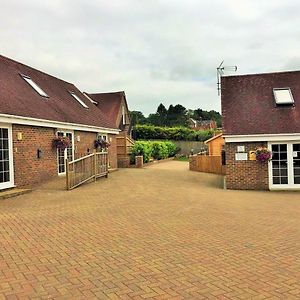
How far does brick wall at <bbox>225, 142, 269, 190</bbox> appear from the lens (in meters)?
17.0

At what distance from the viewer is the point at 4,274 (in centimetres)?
514

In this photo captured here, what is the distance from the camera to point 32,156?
14.6 m

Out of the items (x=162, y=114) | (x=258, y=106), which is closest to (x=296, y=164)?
(x=258, y=106)

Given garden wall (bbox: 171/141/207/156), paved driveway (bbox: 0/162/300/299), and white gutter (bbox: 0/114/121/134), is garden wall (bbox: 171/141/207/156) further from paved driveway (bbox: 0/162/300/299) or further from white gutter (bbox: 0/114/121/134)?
paved driveway (bbox: 0/162/300/299)

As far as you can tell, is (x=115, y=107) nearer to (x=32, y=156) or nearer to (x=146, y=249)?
(x=32, y=156)

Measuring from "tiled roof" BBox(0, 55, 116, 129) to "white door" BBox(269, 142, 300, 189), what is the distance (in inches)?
377

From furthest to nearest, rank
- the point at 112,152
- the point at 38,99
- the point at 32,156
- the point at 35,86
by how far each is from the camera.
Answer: the point at 112,152 → the point at 35,86 → the point at 38,99 → the point at 32,156

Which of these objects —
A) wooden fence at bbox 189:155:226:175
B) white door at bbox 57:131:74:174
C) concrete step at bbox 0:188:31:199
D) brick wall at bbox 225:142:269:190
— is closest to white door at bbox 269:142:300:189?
brick wall at bbox 225:142:269:190

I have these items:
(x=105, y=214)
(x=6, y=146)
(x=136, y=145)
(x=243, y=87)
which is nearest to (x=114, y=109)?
(x=136, y=145)

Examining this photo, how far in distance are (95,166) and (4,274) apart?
39.3 feet

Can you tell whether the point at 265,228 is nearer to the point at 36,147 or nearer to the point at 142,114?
the point at 36,147

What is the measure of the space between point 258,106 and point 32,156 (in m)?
10.9

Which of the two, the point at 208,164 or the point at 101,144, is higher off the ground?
the point at 101,144

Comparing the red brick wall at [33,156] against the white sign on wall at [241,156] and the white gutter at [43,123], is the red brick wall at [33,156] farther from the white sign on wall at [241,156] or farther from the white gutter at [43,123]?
the white sign on wall at [241,156]
